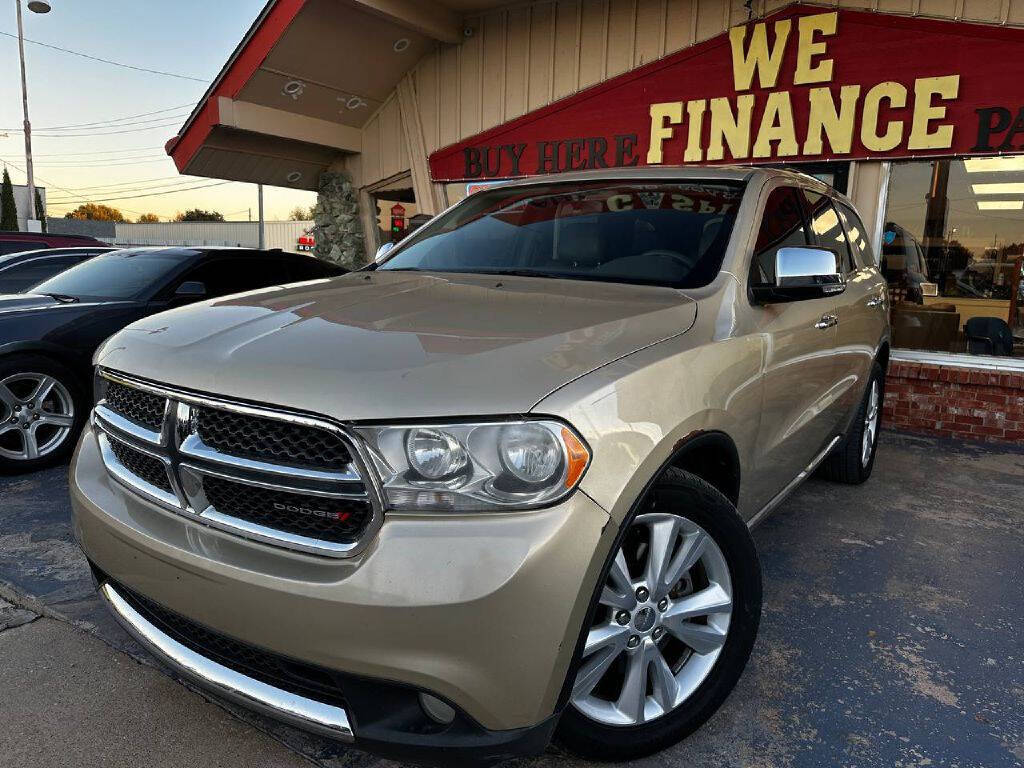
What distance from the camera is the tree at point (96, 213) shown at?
3295 inches

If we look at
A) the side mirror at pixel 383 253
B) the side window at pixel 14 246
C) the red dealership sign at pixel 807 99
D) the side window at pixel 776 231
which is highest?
the red dealership sign at pixel 807 99

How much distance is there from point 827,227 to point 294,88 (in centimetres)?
689

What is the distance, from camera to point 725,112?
700cm

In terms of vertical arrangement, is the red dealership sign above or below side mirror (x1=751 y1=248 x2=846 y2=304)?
above

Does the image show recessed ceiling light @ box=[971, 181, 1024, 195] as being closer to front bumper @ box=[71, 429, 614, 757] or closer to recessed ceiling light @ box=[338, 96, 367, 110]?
front bumper @ box=[71, 429, 614, 757]

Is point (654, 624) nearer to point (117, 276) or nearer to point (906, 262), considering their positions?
point (117, 276)

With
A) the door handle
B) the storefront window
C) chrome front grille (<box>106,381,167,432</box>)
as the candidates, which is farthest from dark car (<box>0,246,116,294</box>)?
the storefront window

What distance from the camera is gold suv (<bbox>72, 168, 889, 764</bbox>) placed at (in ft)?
5.18

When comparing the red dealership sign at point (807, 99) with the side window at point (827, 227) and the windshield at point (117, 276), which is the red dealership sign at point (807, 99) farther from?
the windshield at point (117, 276)

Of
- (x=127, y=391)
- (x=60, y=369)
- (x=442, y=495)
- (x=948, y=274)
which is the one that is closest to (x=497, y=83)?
(x=948, y=274)

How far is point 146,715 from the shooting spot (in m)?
2.26

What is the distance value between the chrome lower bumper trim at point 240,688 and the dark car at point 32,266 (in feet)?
21.1

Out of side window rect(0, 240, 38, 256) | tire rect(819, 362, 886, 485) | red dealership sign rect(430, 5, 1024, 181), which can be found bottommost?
A: tire rect(819, 362, 886, 485)

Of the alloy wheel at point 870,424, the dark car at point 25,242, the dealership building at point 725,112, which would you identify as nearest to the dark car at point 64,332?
the dealership building at point 725,112
